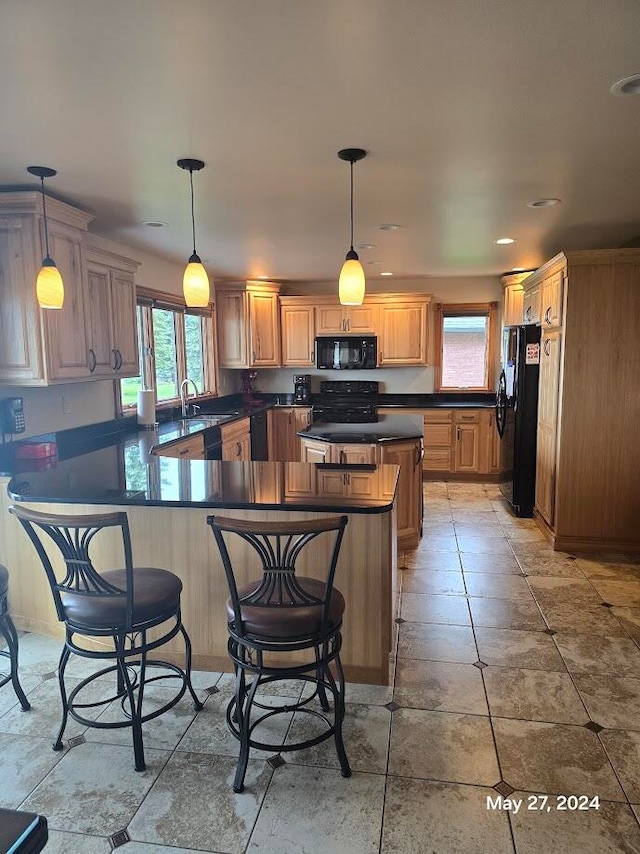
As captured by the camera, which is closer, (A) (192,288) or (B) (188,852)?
(B) (188,852)

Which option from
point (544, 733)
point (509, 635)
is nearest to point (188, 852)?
point (544, 733)

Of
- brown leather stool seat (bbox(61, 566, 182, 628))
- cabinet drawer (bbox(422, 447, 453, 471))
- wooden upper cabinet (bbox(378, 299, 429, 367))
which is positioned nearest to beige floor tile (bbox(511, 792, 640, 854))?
brown leather stool seat (bbox(61, 566, 182, 628))

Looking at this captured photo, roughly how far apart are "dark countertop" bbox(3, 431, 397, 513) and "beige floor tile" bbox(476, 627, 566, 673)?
40.6 inches

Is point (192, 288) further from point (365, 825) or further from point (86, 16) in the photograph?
point (365, 825)

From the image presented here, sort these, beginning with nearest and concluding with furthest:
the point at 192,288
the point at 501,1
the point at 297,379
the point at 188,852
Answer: the point at 501,1 → the point at 188,852 → the point at 192,288 → the point at 297,379

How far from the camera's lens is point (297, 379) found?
7.07 metres

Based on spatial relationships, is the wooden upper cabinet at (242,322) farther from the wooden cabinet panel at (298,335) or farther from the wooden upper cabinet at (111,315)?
the wooden upper cabinet at (111,315)

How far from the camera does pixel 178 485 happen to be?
2617 mm

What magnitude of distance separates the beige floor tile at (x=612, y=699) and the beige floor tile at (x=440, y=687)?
442mm

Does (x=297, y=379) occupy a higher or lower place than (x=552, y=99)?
lower

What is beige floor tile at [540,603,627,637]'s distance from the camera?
3.01 m

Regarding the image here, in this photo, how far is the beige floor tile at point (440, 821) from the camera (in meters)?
1.71

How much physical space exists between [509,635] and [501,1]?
2727 millimetres

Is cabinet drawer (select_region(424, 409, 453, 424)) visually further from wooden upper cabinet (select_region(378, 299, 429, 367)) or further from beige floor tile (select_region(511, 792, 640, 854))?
beige floor tile (select_region(511, 792, 640, 854))
